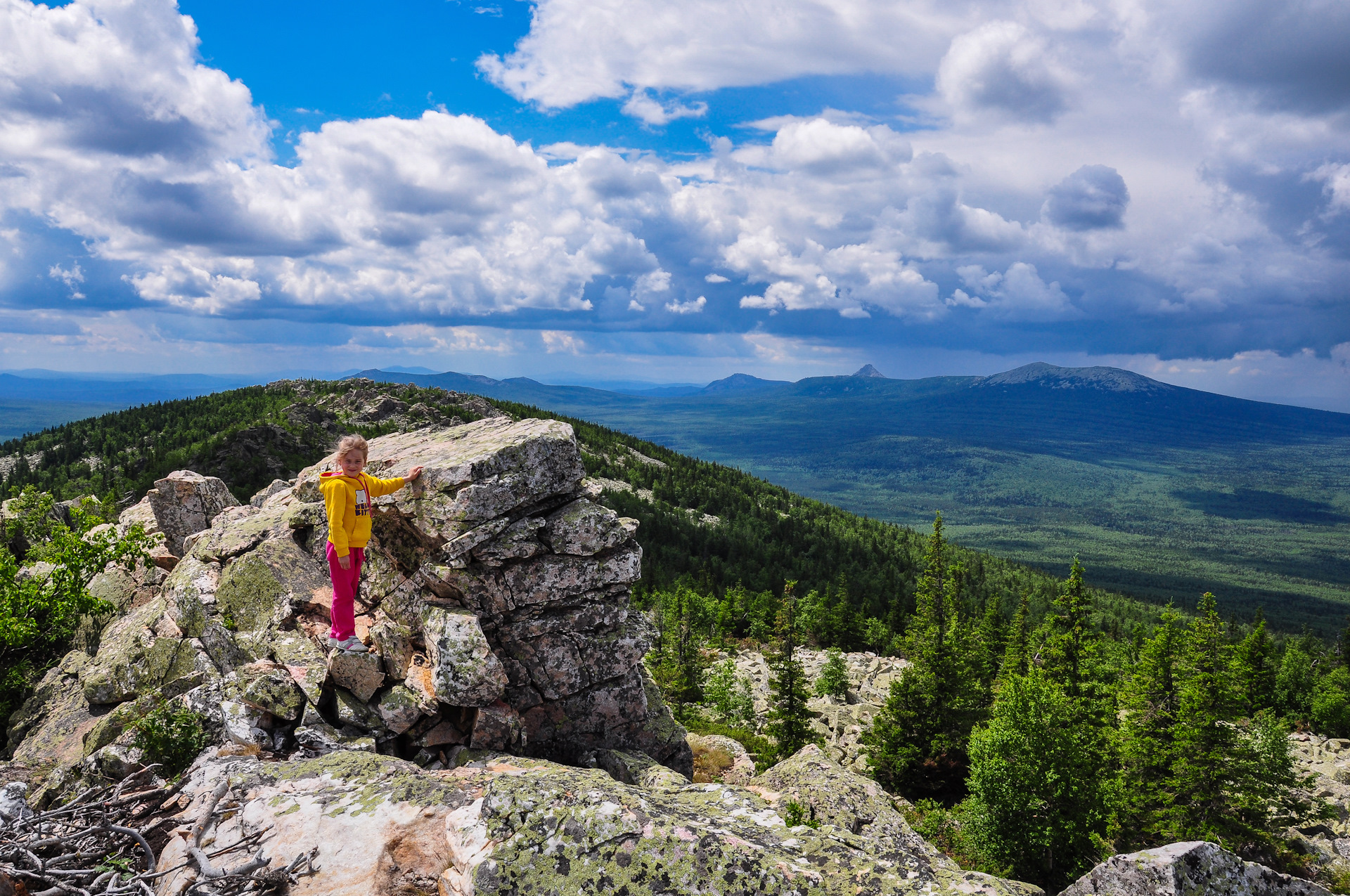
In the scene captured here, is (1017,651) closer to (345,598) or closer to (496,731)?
(496,731)

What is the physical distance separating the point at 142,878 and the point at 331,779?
249 centimetres

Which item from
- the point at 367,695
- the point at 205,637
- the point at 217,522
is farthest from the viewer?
the point at 217,522

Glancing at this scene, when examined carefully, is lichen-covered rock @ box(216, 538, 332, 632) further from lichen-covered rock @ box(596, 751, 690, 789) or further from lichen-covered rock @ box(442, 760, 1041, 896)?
lichen-covered rock @ box(442, 760, 1041, 896)

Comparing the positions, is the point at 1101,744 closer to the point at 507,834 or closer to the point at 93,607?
the point at 507,834

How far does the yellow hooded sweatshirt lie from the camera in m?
13.6

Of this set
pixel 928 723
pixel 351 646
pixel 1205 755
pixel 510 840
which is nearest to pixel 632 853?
pixel 510 840

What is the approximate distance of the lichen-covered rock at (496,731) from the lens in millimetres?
14312

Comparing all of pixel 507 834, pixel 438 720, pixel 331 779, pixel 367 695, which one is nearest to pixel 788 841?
pixel 507 834

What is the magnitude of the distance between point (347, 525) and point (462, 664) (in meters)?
4.20

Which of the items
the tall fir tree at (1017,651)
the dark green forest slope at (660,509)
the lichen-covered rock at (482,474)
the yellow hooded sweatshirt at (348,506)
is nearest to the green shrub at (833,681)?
the tall fir tree at (1017,651)

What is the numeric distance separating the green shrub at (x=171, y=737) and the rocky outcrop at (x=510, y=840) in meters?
0.99

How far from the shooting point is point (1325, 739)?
68.2 meters

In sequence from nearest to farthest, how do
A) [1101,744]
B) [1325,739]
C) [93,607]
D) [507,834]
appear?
[507,834], [93,607], [1101,744], [1325,739]

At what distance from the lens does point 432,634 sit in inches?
577
